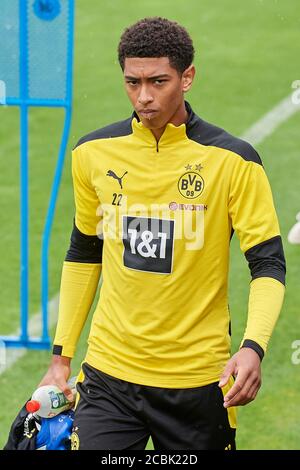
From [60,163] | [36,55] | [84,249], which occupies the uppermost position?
[36,55]

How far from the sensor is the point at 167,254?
4598 mm

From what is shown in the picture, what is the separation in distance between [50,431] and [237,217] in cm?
115

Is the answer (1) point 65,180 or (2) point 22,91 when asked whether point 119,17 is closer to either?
(1) point 65,180

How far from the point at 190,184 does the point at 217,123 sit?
272 inches

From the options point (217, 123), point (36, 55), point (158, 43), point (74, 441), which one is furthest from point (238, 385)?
point (217, 123)

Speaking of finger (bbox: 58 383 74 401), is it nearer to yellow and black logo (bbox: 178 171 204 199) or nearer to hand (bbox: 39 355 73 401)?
hand (bbox: 39 355 73 401)

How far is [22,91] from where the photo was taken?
7.02 metres

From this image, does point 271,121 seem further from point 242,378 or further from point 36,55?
point 242,378

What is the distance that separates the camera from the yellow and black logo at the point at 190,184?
15.1 feet

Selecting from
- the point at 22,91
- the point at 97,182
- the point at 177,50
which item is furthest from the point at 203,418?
the point at 22,91

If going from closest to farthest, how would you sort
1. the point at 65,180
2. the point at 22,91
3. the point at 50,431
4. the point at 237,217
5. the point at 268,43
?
the point at 237,217 < the point at 50,431 < the point at 22,91 < the point at 65,180 < the point at 268,43

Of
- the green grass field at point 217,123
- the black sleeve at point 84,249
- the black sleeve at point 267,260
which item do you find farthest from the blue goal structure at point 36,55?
the black sleeve at point 267,260

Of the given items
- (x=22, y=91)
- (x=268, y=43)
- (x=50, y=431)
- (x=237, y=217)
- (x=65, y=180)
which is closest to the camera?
(x=237, y=217)

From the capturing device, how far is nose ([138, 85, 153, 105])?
4.52 m
